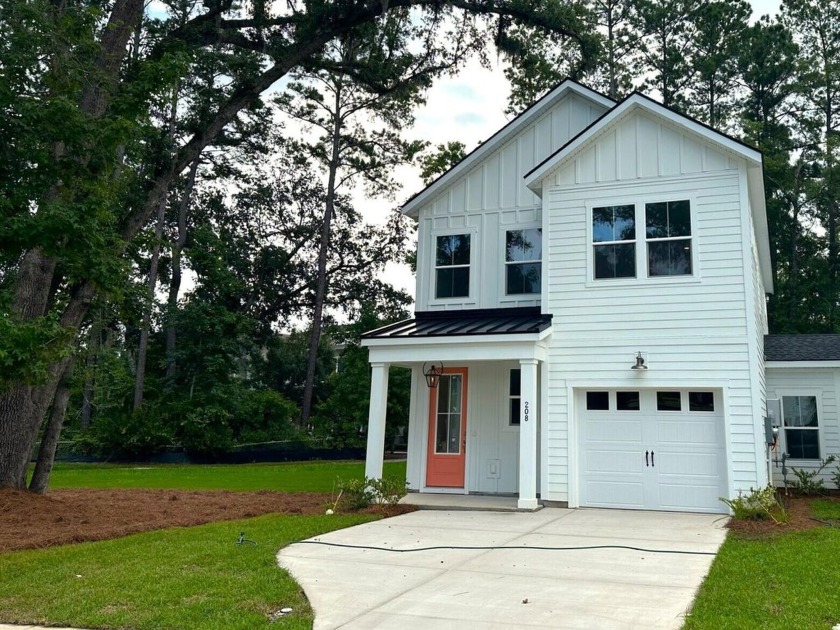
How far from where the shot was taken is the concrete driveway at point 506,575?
5.37 m

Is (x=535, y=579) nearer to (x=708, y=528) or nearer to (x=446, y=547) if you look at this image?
(x=446, y=547)

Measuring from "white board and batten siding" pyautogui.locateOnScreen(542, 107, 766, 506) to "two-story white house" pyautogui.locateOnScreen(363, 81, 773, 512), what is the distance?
0.03 meters

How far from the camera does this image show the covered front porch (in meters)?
12.4

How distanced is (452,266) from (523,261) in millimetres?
1604

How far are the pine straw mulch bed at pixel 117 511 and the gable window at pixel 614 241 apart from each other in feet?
18.5

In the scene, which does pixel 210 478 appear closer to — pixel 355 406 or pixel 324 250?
pixel 355 406

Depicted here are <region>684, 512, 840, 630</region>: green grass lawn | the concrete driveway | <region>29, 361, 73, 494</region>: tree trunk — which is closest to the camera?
<region>684, 512, 840, 630</region>: green grass lawn

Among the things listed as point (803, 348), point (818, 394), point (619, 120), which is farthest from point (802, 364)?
point (619, 120)

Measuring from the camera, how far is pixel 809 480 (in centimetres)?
1510

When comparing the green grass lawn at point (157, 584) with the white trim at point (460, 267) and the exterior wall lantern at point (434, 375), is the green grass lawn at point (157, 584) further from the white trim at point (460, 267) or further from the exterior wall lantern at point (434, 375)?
the white trim at point (460, 267)

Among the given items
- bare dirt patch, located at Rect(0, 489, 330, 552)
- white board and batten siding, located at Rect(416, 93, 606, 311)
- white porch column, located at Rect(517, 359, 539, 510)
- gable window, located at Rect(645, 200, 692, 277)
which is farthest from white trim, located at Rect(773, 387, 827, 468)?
bare dirt patch, located at Rect(0, 489, 330, 552)

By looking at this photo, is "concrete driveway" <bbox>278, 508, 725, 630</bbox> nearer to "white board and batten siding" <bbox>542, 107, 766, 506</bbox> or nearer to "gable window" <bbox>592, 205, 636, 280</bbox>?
"white board and batten siding" <bbox>542, 107, 766, 506</bbox>

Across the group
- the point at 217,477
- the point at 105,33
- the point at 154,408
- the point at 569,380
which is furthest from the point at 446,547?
the point at 154,408

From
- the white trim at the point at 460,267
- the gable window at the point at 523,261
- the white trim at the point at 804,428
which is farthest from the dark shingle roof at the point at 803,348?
the white trim at the point at 460,267
